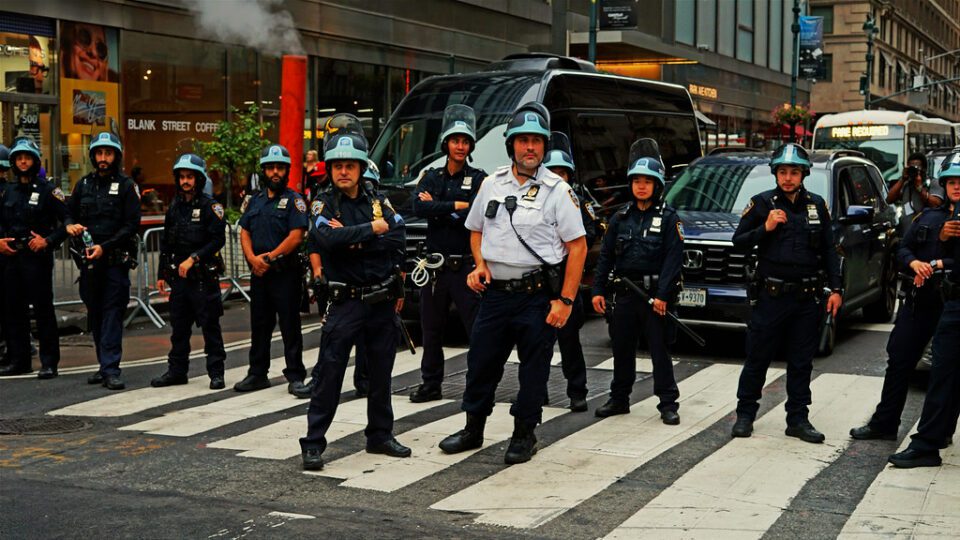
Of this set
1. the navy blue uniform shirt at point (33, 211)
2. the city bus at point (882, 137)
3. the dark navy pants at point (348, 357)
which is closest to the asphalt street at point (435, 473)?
the dark navy pants at point (348, 357)

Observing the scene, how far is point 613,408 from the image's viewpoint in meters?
8.98

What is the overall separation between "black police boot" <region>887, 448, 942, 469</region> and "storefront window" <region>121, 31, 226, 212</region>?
1463 centimetres

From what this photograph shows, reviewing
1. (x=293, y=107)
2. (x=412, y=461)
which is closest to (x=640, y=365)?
(x=412, y=461)

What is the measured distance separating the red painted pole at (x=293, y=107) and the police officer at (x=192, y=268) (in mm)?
4707

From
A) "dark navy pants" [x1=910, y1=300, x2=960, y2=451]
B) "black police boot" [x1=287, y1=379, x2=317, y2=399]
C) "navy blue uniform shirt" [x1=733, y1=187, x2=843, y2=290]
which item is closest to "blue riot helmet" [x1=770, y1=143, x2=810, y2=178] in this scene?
"navy blue uniform shirt" [x1=733, y1=187, x2=843, y2=290]

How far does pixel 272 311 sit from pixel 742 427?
157 inches

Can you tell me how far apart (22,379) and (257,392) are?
7.23 ft

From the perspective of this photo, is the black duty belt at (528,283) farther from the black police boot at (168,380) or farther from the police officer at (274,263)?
the black police boot at (168,380)

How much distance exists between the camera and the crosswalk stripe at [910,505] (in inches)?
239

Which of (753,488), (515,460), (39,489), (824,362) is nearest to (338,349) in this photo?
(515,460)

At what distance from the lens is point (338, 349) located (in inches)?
293

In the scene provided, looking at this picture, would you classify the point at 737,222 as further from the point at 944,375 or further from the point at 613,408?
the point at 944,375

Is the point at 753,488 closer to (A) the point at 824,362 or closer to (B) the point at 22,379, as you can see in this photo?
(A) the point at 824,362

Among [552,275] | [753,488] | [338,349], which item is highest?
[552,275]
